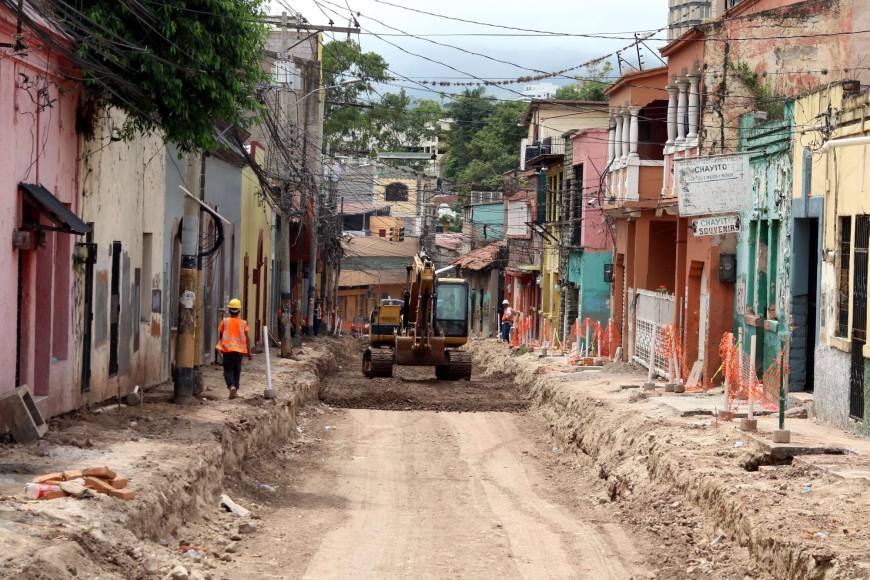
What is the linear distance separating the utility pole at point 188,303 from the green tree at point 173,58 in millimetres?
2200

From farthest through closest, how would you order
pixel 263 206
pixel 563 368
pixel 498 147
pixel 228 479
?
pixel 498 147 → pixel 263 206 → pixel 563 368 → pixel 228 479

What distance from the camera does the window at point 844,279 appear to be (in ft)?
62.2

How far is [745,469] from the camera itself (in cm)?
1573

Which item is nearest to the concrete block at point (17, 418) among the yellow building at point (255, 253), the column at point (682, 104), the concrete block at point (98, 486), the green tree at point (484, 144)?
the concrete block at point (98, 486)

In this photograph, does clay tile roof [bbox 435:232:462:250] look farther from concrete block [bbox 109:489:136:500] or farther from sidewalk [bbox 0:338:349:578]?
concrete block [bbox 109:489:136:500]

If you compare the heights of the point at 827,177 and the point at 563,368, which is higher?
the point at 827,177

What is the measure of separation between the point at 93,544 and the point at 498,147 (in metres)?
80.6

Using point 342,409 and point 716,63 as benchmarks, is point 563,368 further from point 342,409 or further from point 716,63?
point 716,63

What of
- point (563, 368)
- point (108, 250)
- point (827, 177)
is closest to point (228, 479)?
point (108, 250)

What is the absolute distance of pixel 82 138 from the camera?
18125 mm

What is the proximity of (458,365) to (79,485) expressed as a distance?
25928 mm

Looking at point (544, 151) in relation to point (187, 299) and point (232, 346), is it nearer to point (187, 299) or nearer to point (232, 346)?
point (232, 346)

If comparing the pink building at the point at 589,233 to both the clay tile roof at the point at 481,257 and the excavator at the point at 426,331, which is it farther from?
the clay tile roof at the point at 481,257

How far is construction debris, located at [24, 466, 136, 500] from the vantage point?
1141 cm
